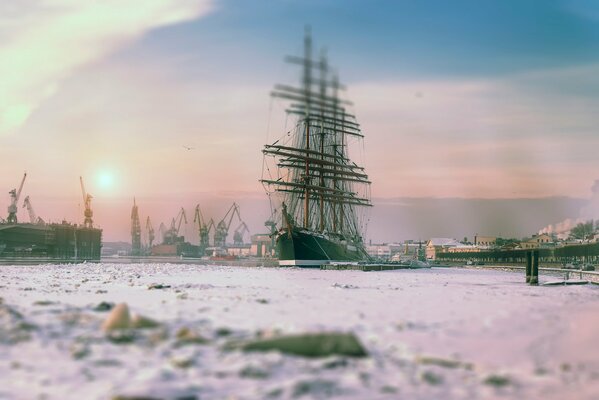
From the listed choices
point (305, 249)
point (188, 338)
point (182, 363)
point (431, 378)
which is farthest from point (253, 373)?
point (305, 249)

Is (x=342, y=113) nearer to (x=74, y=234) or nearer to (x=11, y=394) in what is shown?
(x=11, y=394)

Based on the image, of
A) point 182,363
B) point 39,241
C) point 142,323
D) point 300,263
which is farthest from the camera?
point 39,241

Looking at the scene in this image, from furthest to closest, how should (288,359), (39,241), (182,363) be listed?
(39,241)
(288,359)
(182,363)

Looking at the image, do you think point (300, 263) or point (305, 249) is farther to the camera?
point (305, 249)

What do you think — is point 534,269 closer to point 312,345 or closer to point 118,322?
point 312,345

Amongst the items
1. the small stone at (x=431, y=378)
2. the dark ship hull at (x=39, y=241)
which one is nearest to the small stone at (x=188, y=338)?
the small stone at (x=431, y=378)

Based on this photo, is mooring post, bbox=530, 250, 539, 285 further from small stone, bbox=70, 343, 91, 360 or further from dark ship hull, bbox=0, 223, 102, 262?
dark ship hull, bbox=0, 223, 102, 262

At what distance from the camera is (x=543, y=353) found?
998cm

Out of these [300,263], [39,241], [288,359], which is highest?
[288,359]

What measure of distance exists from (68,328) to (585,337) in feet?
32.6

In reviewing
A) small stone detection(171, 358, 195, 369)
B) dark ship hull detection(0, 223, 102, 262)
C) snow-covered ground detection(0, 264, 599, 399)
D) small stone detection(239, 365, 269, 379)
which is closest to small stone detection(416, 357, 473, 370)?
snow-covered ground detection(0, 264, 599, 399)

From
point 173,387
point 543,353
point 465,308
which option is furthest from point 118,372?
point 465,308

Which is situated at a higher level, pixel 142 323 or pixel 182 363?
pixel 142 323

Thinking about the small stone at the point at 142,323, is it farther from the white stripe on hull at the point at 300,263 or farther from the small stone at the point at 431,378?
the white stripe on hull at the point at 300,263
